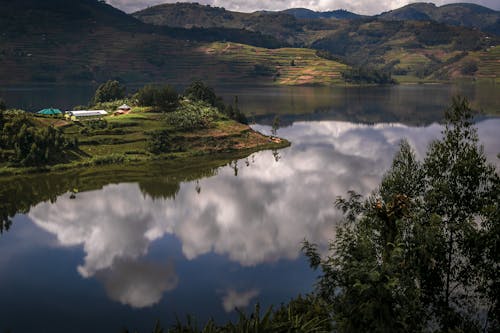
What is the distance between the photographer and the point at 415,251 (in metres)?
27.8

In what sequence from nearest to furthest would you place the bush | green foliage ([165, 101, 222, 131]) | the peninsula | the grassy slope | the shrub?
the peninsula
the grassy slope
the shrub
green foliage ([165, 101, 222, 131])
the bush

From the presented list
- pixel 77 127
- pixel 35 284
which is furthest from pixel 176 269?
pixel 77 127

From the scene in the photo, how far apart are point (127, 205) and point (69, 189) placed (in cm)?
1709

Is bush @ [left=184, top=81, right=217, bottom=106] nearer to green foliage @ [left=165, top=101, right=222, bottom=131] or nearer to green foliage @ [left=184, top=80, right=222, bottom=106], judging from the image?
green foliage @ [left=184, top=80, right=222, bottom=106]

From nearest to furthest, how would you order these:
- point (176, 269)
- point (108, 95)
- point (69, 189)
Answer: point (176, 269) → point (69, 189) → point (108, 95)

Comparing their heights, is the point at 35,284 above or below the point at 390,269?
below

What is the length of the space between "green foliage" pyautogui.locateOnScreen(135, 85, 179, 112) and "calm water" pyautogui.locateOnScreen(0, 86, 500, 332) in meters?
33.7

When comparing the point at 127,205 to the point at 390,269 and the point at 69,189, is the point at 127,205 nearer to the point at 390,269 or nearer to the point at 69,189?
the point at 69,189

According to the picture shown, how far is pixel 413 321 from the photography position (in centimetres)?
2503

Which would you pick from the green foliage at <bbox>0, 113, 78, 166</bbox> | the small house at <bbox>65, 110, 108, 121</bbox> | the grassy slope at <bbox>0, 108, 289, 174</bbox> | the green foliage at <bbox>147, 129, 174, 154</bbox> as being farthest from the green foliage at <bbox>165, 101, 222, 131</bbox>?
the green foliage at <bbox>0, 113, 78, 166</bbox>

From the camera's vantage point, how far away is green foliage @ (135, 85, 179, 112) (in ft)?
458

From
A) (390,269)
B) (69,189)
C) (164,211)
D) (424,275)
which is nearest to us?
(390,269)

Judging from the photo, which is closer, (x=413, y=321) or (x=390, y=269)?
(x=390, y=269)

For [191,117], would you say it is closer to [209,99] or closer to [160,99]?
[160,99]
